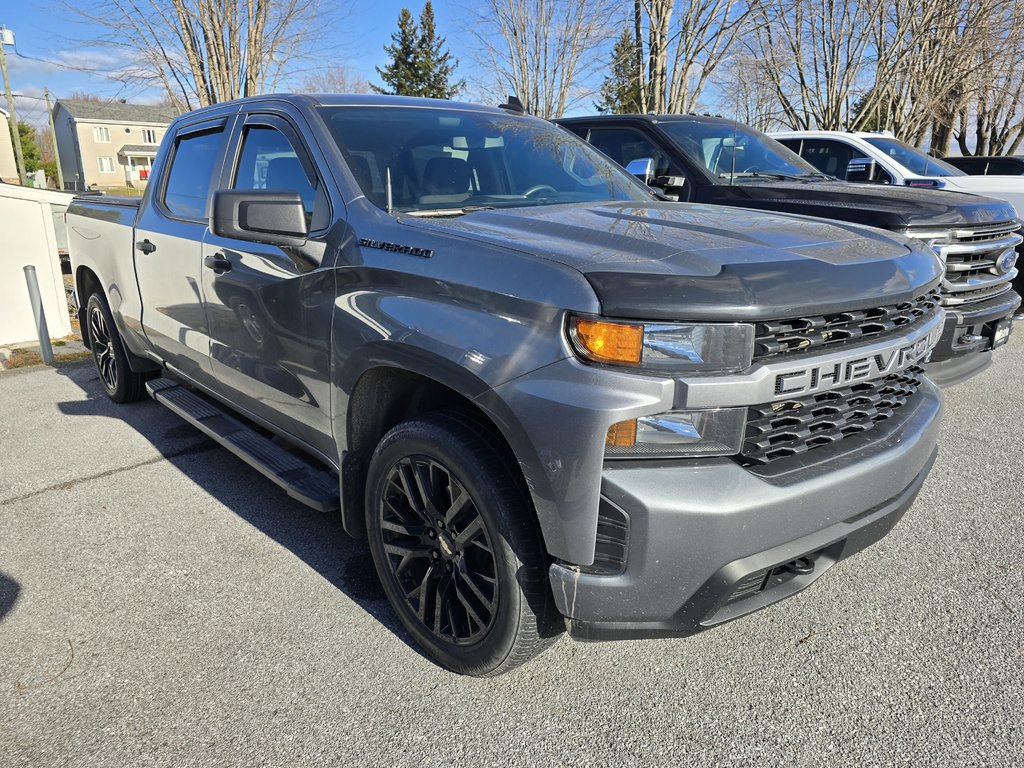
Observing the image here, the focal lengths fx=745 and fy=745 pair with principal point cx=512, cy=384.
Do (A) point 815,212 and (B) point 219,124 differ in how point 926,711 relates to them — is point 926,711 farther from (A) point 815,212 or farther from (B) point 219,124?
(B) point 219,124

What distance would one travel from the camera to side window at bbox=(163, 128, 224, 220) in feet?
12.3

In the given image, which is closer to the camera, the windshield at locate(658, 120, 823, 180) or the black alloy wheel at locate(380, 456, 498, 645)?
the black alloy wheel at locate(380, 456, 498, 645)

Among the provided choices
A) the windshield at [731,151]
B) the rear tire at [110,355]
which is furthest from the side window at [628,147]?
the rear tire at [110,355]

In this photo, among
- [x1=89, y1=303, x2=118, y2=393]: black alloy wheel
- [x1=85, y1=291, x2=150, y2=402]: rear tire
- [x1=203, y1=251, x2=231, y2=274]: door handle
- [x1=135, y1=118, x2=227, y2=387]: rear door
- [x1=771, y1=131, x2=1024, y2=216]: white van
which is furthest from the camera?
[x1=771, y1=131, x2=1024, y2=216]: white van

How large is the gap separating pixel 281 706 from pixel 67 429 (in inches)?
141

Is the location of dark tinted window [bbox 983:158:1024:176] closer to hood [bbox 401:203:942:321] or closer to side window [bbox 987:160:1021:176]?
side window [bbox 987:160:1021:176]

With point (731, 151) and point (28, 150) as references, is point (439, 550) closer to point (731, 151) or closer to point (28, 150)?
point (731, 151)

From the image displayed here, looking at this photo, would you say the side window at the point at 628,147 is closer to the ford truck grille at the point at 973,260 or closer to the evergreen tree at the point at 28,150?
the ford truck grille at the point at 973,260

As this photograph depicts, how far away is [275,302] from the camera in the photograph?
2.97 m

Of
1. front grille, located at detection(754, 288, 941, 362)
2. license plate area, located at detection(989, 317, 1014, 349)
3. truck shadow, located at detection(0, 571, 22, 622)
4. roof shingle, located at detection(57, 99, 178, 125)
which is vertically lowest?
truck shadow, located at detection(0, 571, 22, 622)

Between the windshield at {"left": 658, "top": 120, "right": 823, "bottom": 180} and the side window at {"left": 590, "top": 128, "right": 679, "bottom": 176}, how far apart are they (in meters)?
0.17

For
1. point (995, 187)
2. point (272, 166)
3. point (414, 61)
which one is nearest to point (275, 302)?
point (272, 166)

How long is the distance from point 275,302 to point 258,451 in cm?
82

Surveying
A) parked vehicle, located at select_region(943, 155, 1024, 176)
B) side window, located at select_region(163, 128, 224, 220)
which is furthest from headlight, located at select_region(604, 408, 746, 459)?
parked vehicle, located at select_region(943, 155, 1024, 176)
